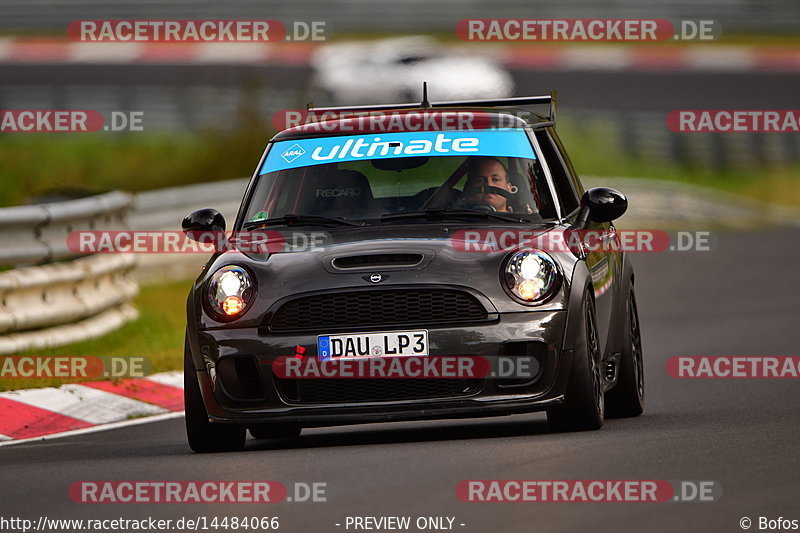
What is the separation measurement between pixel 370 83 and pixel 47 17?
16.5 m

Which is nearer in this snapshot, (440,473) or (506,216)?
(440,473)

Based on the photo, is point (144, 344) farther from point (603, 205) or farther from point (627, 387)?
point (603, 205)

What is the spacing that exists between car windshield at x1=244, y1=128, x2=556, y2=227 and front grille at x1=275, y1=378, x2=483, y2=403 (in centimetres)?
103

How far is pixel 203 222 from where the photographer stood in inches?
377

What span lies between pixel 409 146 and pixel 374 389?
1642 millimetres

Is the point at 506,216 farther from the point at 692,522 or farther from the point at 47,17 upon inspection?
the point at 47,17

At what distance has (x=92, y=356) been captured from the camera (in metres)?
13.1

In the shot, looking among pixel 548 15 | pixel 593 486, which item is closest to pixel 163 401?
pixel 593 486
